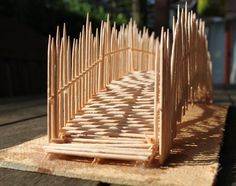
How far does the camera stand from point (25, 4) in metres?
9.59

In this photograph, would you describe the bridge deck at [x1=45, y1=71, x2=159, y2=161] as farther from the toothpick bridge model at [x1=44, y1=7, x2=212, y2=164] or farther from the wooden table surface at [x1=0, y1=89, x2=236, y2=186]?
the wooden table surface at [x1=0, y1=89, x2=236, y2=186]

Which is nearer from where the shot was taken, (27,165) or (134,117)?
(27,165)

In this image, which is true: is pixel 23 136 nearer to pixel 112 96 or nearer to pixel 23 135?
pixel 23 135

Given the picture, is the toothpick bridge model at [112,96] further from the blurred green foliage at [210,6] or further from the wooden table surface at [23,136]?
the blurred green foliage at [210,6]

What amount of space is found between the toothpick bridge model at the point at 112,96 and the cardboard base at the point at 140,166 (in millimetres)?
45

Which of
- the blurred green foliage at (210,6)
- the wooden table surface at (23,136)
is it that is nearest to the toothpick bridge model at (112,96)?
the wooden table surface at (23,136)

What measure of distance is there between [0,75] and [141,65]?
4.89m

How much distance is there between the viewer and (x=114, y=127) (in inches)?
65.6

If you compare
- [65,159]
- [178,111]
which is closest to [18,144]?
[65,159]

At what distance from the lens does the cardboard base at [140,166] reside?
129 centimetres

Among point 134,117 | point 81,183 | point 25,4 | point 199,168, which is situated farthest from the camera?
point 25,4

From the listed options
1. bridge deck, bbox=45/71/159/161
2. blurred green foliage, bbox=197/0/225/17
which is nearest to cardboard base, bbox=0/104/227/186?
bridge deck, bbox=45/71/159/161

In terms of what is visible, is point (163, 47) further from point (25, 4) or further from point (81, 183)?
point (25, 4)

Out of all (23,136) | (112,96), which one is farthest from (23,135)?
(112,96)
